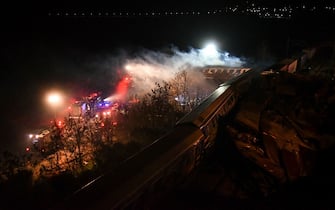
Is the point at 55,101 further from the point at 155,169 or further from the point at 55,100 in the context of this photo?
the point at 155,169

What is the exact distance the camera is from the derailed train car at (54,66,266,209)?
299 centimetres

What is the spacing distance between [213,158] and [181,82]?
25.5ft

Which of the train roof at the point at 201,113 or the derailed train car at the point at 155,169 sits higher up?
the train roof at the point at 201,113

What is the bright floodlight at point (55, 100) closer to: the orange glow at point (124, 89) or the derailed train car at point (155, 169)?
the orange glow at point (124, 89)

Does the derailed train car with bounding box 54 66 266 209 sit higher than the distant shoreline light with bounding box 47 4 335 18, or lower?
lower

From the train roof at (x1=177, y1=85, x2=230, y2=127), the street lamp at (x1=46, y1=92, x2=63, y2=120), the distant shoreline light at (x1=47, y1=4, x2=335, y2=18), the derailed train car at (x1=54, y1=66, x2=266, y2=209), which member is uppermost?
the distant shoreline light at (x1=47, y1=4, x2=335, y2=18)

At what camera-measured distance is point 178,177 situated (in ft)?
13.9

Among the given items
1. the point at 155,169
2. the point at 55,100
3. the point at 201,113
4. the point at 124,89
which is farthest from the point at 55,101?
the point at 155,169

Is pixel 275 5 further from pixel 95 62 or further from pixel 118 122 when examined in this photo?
pixel 118 122

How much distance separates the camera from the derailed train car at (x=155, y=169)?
118 inches

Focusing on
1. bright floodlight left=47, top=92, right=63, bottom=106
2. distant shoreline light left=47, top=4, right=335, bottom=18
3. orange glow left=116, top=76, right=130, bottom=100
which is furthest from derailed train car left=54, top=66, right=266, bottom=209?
distant shoreline light left=47, top=4, right=335, bottom=18

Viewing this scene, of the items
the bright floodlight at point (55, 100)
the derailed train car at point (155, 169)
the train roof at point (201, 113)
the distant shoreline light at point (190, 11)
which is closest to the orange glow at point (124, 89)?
the bright floodlight at point (55, 100)

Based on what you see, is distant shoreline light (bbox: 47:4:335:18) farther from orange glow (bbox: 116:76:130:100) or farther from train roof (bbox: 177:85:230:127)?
train roof (bbox: 177:85:230:127)

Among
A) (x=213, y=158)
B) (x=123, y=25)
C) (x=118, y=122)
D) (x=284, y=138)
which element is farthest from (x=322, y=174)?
(x=123, y=25)
